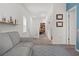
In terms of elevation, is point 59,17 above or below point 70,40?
above

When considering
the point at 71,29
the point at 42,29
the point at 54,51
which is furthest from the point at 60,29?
the point at 42,29

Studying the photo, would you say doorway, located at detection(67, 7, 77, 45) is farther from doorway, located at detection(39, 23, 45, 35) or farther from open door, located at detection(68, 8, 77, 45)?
doorway, located at detection(39, 23, 45, 35)

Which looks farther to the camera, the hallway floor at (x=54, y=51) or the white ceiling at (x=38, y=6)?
the white ceiling at (x=38, y=6)

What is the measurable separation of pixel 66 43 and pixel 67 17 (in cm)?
108

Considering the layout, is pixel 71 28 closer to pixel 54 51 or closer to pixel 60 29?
pixel 60 29

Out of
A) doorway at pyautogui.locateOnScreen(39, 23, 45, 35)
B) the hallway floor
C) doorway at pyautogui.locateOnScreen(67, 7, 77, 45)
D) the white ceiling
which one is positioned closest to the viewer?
the hallway floor

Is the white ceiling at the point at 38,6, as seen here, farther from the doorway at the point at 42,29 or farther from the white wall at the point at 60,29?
the doorway at the point at 42,29

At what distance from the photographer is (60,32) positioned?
5.84 metres

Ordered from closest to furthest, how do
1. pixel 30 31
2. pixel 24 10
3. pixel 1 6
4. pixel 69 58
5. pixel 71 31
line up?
pixel 69 58, pixel 1 6, pixel 71 31, pixel 24 10, pixel 30 31

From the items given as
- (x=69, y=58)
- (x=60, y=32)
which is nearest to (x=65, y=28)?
(x=60, y=32)

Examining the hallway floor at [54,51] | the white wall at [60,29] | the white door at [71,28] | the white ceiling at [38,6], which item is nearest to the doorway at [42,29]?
the white ceiling at [38,6]

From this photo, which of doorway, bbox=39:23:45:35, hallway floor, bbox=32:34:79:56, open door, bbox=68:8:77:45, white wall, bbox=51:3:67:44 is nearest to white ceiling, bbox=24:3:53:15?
white wall, bbox=51:3:67:44

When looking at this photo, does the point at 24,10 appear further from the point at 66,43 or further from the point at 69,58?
the point at 69,58

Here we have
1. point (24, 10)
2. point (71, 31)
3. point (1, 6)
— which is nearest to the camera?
point (1, 6)
